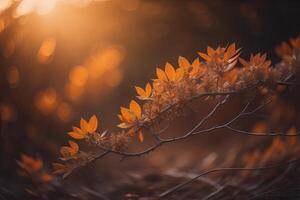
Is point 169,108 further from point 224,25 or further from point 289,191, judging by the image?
point 224,25

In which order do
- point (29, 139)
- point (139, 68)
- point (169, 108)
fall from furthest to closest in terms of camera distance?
point (139, 68), point (29, 139), point (169, 108)

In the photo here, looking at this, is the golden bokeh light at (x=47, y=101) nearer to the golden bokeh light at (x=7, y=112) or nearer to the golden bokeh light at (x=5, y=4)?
the golden bokeh light at (x=7, y=112)

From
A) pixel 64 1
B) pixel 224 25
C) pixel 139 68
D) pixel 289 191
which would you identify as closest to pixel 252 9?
pixel 224 25

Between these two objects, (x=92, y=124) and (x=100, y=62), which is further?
(x=100, y=62)

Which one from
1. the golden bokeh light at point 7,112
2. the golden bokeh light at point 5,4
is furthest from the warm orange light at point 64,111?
the golden bokeh light at point 5,4

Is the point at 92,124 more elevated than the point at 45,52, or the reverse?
the point at 45,52

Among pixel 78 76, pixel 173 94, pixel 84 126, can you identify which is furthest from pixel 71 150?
pixel 78 76

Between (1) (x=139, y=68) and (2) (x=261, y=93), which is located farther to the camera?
(1) (x=139, y=68)

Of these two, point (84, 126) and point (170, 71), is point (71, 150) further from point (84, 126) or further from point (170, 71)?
point (170, 71)
